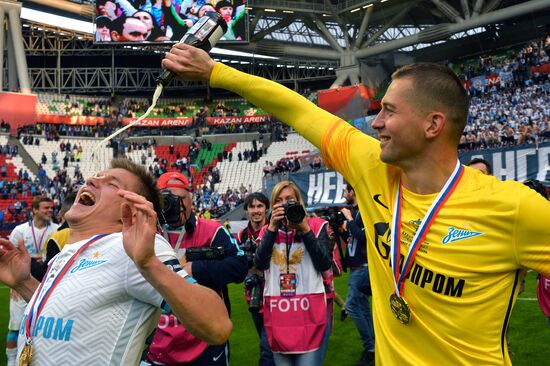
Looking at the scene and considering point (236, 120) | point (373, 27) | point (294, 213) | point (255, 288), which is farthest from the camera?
point (236, 120)

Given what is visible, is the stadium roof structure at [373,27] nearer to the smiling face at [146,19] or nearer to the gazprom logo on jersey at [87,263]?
the smiling face at [146,19]

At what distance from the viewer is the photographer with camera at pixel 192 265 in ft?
11.0

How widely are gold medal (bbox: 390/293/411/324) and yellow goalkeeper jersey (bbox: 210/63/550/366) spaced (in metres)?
0.02

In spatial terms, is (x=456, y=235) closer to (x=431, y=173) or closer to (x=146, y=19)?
(x=431, y=173)

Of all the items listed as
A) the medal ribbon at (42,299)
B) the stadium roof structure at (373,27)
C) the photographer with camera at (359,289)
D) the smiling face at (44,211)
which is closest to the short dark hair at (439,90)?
the medal ribbon at (42,299)

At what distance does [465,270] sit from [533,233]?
0.26 meters

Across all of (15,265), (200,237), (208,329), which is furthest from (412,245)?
(200,237)

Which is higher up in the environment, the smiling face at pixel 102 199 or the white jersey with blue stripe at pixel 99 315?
the smiling face at pixel 102 199

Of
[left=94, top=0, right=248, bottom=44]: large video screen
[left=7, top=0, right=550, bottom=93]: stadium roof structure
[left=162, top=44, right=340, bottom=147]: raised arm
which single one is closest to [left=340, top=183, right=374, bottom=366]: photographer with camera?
[left=162, top=44, right=340, bottom=147]: raised arm

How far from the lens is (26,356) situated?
1.91 metres

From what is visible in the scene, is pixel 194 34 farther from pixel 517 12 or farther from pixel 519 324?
pixel 517 12

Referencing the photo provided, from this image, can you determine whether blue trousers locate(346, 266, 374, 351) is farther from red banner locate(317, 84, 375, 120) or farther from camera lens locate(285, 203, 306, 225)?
red banner locate(317, 84, 375, 120)

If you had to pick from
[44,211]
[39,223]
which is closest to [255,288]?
[44,211]

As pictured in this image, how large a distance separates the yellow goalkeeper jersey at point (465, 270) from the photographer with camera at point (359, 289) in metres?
3.99
